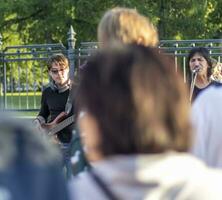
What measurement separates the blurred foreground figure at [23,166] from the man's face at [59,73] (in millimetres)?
4599

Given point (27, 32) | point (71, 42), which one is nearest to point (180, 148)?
point (71, 42)

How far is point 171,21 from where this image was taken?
24.1m

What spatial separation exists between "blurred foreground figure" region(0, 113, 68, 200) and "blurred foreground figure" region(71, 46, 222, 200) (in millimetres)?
190

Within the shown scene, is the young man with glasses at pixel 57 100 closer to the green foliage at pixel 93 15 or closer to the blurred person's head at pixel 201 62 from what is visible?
the blurred person's head at pixel 201 62

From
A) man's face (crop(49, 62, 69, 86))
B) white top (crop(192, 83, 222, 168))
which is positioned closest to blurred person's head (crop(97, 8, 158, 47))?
white top (crop(192, 83, 222, 168))

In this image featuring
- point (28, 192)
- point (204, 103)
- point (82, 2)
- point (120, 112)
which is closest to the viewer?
point (28, 192)

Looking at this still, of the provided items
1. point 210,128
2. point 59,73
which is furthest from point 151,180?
point 59,73

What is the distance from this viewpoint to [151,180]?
1752mm

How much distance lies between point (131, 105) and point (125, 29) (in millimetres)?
868

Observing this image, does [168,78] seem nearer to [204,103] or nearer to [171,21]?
[204,103]

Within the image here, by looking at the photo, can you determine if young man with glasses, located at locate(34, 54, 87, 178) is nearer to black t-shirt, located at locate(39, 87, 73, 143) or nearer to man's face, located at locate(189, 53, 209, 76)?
black t-shirt, located at locate(39, 87, 73, 143)

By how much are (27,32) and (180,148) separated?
25415mm

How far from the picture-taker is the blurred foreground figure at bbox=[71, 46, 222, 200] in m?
1.74

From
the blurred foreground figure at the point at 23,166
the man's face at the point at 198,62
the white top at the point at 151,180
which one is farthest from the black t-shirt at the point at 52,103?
the blurred foreground figure at the point at 23,166
